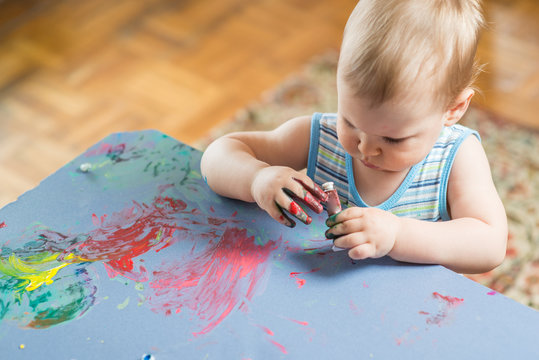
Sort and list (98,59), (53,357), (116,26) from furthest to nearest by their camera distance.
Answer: (116,26), (98,59), (53,357)

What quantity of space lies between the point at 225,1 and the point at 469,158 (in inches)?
70.4

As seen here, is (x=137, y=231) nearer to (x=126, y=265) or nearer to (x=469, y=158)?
(x=126, y=265)

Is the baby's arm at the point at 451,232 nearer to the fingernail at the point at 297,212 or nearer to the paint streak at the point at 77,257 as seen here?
the fingernail at the point at 297,212

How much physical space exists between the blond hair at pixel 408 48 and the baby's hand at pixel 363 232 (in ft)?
0.44

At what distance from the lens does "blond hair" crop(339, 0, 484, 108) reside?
64 cm

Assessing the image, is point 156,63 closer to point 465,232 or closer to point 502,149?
point 502,149

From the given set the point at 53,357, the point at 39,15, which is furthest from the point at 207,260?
the point at 39,15

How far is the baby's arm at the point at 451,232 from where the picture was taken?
2.22 feet

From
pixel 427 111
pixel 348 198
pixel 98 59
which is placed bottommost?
pixel 98 59

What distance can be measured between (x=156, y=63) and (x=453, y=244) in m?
1.62

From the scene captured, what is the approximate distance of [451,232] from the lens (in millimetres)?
715

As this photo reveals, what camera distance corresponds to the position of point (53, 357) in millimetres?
585

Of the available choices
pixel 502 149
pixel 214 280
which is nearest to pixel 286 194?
pixel 214 280

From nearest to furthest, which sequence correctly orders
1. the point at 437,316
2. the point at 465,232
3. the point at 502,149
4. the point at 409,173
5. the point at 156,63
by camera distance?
1. the point at 437,316
2. the point at 465,232
3. the point at 409,173
4. the point at 502,149
5. the point at 156,63
